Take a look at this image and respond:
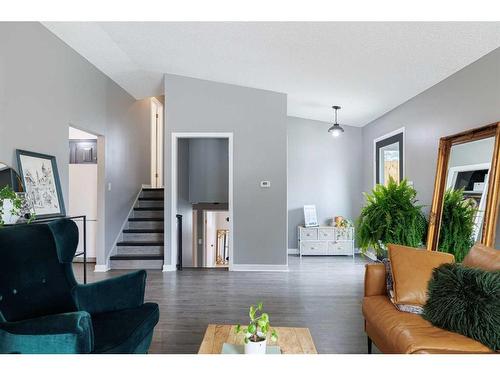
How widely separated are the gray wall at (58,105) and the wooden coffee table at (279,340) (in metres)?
2.51

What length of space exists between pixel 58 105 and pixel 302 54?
9.32ft

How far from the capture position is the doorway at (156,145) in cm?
804

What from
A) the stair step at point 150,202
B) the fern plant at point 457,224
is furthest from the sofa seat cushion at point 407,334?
the stair step at point 150,202

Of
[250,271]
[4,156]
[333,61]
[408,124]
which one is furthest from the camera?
[250,271]

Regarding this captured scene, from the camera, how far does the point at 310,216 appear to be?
6.34 meters

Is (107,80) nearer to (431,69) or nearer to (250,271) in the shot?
(250,271)

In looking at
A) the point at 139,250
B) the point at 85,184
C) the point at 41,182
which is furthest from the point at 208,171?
the point at 41,182

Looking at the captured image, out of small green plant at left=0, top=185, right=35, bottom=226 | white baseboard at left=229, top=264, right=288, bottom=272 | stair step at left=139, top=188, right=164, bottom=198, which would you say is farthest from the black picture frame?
small green plant at left=0, top=185, right=35, bottom=226

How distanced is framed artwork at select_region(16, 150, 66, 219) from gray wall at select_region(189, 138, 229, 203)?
3660mm

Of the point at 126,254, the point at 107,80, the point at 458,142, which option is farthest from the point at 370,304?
the point at 107,80

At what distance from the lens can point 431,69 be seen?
11.2 ft

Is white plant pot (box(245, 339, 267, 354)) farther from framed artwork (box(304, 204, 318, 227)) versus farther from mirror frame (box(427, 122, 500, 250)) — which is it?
framed artwork (box(304, 204, 318, 227))

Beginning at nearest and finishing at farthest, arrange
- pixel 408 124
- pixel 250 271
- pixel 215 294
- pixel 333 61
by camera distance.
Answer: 1. pixel 333 61
2. pixel 215 294
3. pixel 408 124
4. pixel 250 271
